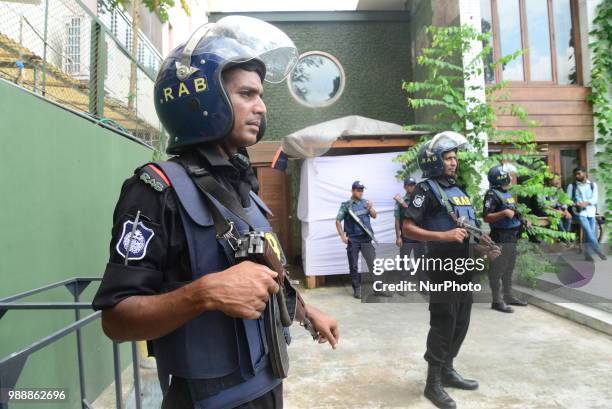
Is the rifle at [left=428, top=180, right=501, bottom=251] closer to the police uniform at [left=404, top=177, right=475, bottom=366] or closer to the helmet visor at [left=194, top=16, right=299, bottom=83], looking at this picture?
the police uniform at [left=404, top=177, right=475, bottom=366]

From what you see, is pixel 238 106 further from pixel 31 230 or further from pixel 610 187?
pixel 610 187

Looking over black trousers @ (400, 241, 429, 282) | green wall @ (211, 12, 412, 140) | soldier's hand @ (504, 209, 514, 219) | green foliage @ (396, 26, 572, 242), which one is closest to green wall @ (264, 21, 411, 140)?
green wall @ (211, 12, 412, 140)

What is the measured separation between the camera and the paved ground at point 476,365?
10.5ft

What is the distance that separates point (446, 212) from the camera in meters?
3.26

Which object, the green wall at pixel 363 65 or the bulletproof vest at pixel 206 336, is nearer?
the bulletproof vest at pixel 206 336

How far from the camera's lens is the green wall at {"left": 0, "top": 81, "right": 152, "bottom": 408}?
2.34 metres

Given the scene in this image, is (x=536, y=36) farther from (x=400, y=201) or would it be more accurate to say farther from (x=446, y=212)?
(x=446, y=212)

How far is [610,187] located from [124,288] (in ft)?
30.8

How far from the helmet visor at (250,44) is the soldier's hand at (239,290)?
0.64 meters

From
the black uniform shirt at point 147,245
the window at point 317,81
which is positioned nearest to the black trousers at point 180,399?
the black uniform shirt at point 147,245

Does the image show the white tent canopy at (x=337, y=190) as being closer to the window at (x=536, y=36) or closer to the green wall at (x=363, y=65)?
the window at (x=536, y=36)

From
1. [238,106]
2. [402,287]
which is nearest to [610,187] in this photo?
[402,287]

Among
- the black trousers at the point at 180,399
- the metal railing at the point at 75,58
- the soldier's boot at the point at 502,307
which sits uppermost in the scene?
the metal railing at the point at 75,58

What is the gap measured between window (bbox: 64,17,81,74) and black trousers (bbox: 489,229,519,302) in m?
4.98
